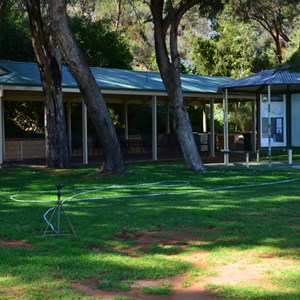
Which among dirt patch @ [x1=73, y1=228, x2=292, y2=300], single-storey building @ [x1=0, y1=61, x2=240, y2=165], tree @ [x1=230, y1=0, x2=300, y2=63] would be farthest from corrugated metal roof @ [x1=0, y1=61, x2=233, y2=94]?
dirt patch @ [x1=73, y1=228, x2=292, y2=300]

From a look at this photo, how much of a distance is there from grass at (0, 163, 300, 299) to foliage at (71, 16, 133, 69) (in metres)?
19.6

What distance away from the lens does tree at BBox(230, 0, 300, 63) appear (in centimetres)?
2545

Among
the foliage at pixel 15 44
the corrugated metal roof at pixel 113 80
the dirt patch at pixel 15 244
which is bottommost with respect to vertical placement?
the dirt patch at pixel 15 244

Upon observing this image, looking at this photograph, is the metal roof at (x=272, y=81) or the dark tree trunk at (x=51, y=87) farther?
the dark tree trunk at (x=51, y=87)

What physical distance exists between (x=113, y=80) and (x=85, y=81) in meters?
7.26

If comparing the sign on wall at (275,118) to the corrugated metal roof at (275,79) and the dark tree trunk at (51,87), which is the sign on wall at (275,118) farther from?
the dark tree trunk at (51,87)

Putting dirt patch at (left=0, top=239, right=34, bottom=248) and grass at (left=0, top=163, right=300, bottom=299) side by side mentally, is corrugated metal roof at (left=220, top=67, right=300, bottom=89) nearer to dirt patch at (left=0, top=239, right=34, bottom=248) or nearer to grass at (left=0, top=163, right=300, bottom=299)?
grass at (left=0, top=163, right=300, bottom=299)

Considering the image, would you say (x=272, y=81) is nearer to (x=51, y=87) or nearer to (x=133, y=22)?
(x=51, y=87)

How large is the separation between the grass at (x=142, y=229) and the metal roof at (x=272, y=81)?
13.1 feet

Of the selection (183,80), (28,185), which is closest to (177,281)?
(28,185)

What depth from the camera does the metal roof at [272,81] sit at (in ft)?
57.5

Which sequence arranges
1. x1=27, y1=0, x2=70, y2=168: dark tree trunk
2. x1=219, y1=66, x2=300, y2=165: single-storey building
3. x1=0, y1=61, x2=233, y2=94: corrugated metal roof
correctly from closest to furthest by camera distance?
x1=27, y1=0, x2=70, y2=168: dark tree trunk
x1=219, y1=66, x2=300, y2=165: single-storey building
x1=0, y1=61, x2=233, y2=94: corrugated metal roof

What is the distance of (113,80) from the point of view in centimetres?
2255

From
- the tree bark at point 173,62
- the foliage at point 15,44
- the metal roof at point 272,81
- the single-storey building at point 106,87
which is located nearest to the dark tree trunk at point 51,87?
the single-storey building at point 106,87
